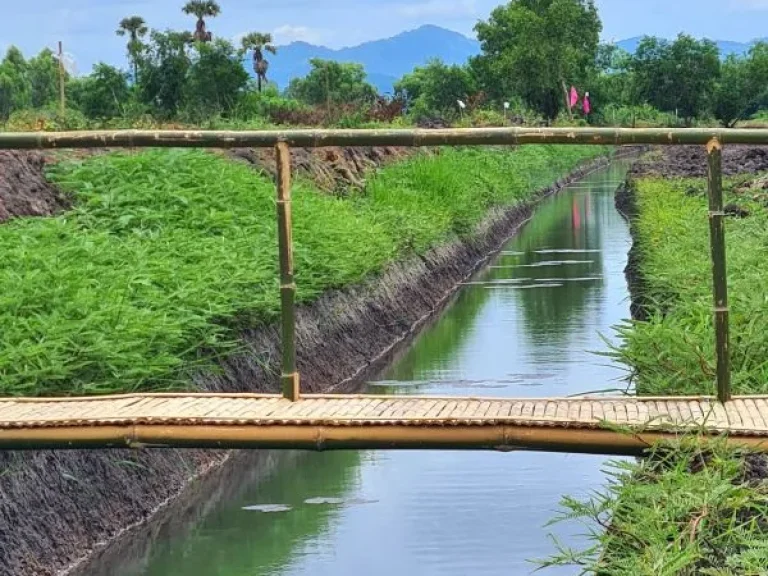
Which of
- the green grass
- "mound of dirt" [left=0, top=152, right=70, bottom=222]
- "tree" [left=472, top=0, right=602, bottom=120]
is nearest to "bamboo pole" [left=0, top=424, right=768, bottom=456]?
the green grass

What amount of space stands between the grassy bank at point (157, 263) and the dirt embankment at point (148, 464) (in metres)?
0.21

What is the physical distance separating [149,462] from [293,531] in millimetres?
786

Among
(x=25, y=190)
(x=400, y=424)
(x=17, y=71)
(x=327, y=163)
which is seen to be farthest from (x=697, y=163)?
(x=17, y=71)

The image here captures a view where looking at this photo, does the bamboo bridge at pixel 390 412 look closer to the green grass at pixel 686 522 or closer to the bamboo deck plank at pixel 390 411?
the bamboo deck plank at pixel 390 411

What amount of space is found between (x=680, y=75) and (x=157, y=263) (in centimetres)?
5463

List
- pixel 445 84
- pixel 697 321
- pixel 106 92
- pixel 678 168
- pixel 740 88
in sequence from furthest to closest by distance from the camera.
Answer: pixel 740 88, pixel 445 84, pixel 678 168, pixel 106 92, pixel 697 321

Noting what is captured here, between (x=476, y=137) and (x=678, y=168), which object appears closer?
(x=476, y=137)

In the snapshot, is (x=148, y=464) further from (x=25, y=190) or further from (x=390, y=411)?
(x=25, y=190)

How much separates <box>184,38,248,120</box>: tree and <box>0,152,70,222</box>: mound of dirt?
11.0 m

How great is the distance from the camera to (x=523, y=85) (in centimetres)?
5288

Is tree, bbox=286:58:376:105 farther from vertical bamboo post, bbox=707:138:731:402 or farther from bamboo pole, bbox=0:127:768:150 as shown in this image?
vertical bamboo post, bbox=707:138:731:402

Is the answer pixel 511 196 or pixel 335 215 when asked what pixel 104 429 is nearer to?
pixel 335 215

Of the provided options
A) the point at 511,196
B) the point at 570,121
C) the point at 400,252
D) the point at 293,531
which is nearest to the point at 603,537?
the point at 293,531

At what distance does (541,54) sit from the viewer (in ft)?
170
